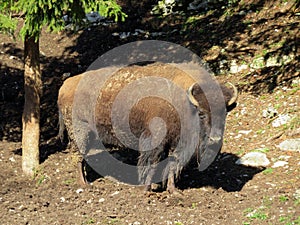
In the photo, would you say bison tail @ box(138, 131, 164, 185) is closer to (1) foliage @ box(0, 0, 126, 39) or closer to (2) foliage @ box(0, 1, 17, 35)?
(1) foliage @ box(0, 0, 126, 39)

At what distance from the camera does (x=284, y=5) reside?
15094mm

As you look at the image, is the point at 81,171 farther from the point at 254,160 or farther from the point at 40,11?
the point at 254,160

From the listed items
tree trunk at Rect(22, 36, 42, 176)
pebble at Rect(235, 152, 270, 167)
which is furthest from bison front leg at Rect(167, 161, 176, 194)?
tree trunk at Rect(22, 36, 42, 176)

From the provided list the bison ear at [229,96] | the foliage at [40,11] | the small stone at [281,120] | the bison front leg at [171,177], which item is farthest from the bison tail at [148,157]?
the small stone at [281,120]

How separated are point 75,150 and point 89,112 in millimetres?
925

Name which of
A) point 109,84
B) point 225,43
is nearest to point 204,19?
point 225,43

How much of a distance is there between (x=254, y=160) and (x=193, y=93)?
2.17 meters

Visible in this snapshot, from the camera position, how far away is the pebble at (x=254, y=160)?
984 cm

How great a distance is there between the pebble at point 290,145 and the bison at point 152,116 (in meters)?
1.86

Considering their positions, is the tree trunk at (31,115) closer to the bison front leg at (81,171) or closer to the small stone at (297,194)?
the bison front leg at (81,171)

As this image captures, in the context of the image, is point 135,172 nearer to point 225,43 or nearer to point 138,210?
point 138,210

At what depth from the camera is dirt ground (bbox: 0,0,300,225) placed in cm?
835

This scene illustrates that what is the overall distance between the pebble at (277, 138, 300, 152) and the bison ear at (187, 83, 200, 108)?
8.19ft

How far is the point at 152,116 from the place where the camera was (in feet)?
29.7
